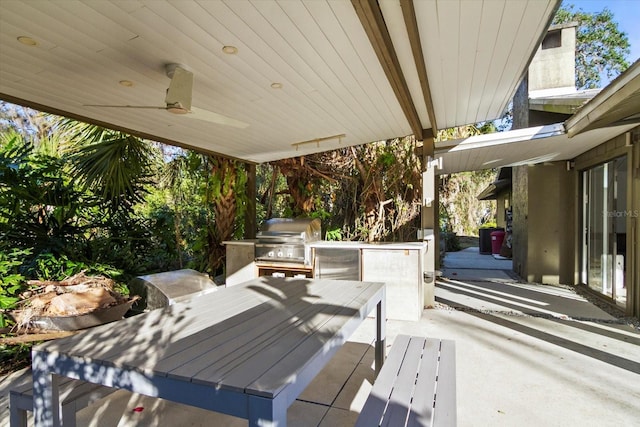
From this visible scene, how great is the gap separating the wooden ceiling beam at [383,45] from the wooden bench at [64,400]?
7.29ft

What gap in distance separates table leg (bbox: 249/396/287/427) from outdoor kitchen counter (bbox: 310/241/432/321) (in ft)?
10.8

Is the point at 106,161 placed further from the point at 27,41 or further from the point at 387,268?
the point at 387,268

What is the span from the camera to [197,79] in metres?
2.69

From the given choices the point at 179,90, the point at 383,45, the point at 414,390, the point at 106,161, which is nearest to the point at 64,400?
the point at 414,390

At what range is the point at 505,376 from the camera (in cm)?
268

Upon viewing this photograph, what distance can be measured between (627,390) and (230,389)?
2.90m

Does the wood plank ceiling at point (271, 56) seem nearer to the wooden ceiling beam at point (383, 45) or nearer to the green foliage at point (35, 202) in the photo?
the wooden ceiling beam at point (383, 45)

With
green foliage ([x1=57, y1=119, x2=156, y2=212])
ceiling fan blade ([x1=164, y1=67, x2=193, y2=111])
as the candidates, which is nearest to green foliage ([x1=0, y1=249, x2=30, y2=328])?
green foliage ([x1=57, y1=119, x2=156, y2=212])

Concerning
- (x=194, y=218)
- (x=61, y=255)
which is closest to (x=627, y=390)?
(x=61, y=255)

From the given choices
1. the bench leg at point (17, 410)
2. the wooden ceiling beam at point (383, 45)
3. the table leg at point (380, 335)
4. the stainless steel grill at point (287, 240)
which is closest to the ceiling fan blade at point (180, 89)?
the wooden ceiling beam at point (383, 45)

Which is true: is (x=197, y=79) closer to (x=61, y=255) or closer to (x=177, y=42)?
(x=177, y=42)

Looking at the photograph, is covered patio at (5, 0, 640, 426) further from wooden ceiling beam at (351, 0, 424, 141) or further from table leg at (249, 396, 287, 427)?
table leg at (249, 396, 287, 427)

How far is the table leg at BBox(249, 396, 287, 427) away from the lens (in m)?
1.03

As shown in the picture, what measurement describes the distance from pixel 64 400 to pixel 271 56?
2.22 m
